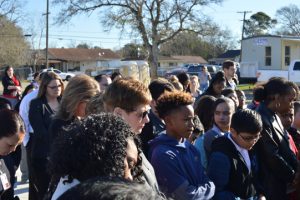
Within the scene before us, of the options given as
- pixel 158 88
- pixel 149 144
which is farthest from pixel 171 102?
pixel 158 88

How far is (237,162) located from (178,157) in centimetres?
64

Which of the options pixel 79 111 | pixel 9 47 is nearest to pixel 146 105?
pixel 79 111

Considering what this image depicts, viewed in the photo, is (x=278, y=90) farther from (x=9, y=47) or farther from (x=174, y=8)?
(x=9, y=47)

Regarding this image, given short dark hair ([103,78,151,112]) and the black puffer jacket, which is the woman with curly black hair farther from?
the black puffer jacket

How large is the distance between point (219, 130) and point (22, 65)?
2306 inches

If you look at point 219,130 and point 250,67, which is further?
point 250,67

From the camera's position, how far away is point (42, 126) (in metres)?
5.10

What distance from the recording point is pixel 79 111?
384 centimetres

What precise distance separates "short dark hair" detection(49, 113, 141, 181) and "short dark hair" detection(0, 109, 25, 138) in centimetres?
164

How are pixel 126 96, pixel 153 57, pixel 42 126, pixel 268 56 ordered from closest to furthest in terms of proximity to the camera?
pixel 126 96
pixel 42 126
pixel 268 56
pixel 153 57

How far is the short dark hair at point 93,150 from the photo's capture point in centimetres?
164

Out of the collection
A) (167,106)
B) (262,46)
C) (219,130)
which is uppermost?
(262,46)

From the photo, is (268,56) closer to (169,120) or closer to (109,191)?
(169,120)

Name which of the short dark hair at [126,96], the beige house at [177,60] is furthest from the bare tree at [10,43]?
the short dark hair at [126,96]
